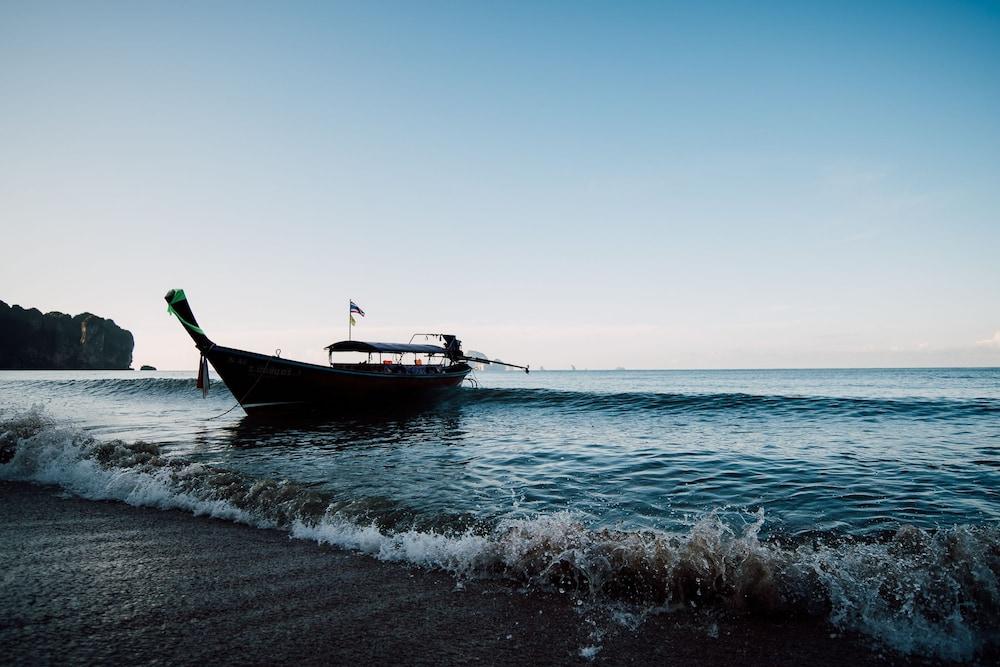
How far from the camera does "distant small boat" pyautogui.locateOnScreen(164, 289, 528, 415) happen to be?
21.1 m

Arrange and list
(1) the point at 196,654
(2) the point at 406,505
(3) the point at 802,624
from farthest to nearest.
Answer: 1. (2) the point at 406,505
2. (3) the point at 802,624
3. (1) the point at 196,654

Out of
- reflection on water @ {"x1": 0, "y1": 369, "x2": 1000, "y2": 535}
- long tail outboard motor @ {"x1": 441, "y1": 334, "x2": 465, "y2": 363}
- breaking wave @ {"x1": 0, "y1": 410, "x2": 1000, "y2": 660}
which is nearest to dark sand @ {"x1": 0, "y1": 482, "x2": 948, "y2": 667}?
breaking wave @ {"x1": 0, "y1": 410, "x2": 1000, "y2": 660}

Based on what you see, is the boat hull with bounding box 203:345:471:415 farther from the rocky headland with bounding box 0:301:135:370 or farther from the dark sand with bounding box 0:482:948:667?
the rocky headland with bounding box 0:301:135:370

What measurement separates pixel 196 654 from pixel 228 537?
9.60ft

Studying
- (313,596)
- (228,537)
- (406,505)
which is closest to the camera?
(313,596)

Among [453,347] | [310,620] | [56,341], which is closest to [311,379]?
[453,347]

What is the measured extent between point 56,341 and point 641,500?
191379mm

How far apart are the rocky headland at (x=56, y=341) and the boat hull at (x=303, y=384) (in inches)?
6707

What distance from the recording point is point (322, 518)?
6051 mm

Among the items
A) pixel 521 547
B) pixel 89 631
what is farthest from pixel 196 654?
pixel 521 547

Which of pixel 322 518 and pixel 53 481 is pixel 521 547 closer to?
pixel 322 518

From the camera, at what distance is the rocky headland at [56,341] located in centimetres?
13775

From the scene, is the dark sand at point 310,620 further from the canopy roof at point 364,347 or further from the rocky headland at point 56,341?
the rocky headland at point 56,341

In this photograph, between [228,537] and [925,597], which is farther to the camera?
[228,537]
